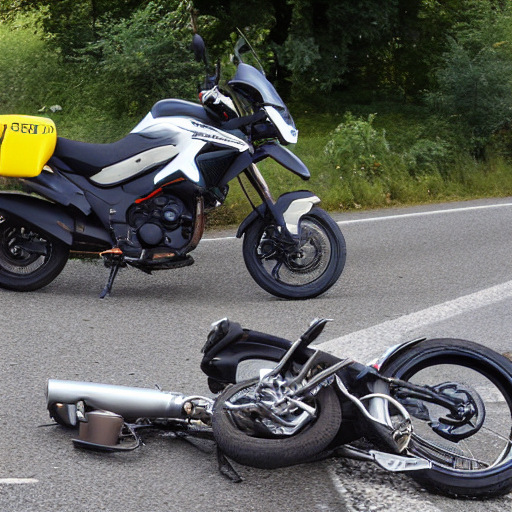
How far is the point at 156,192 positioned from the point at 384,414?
12.1 feet

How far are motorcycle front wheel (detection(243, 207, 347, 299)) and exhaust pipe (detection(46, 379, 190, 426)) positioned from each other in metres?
3.03

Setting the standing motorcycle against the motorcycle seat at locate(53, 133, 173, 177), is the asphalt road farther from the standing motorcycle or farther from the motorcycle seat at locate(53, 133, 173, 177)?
the motorcycle seat at locate(53, 133, 173, 177)

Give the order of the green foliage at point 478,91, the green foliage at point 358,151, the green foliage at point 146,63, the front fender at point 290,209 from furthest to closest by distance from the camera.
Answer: the green foliage at point 478,91
the green foliage at point 146,63
the green foliage at point 358,151
the front fender at point 290,209

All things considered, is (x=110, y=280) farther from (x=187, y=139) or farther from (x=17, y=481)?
(x=17, y=481)

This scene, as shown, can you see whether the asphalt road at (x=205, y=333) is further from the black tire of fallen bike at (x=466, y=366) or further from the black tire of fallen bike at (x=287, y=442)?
the black tire of fallen bike at (x=287, y=442)

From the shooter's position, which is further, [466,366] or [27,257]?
[27,257]

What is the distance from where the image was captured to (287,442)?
11.8 feet

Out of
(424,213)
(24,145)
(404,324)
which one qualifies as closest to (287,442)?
(404,324)

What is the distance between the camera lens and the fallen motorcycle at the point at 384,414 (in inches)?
143

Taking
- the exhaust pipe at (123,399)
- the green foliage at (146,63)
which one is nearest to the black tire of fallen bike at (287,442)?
the exhaust pipe at (123,399)

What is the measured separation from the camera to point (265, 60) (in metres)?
16.1

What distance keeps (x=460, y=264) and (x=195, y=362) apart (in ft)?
12.3

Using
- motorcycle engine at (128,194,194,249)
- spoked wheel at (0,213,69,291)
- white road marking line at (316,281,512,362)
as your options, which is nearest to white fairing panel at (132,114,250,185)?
motorcycle engine at (128,194,194,249)

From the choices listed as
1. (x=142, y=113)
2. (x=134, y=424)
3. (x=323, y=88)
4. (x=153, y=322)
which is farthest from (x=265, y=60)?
(x=134, y=424)
